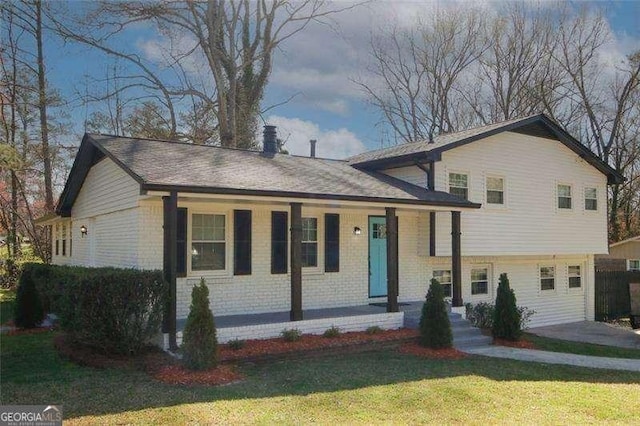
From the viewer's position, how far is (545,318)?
656 inches

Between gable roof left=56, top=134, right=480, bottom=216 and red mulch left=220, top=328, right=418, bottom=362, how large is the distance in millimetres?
2657

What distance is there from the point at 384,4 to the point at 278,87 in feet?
22.0

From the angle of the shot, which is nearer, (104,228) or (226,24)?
(104,228)

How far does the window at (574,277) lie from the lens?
17625mm

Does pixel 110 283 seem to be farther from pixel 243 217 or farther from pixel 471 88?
pixel 471 88

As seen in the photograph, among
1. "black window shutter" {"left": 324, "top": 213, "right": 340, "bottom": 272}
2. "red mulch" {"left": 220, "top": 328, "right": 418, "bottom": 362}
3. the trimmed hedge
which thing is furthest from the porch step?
the trimmed hedge

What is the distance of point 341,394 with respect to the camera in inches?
275

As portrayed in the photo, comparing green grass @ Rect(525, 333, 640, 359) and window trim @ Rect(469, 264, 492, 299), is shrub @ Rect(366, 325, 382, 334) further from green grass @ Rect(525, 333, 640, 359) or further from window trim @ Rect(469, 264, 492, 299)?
window trim @ Rect(469, 264, 492, 299)

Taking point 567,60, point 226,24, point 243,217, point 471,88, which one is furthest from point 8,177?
point 567,60

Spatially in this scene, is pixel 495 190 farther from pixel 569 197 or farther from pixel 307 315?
pixel 307 315

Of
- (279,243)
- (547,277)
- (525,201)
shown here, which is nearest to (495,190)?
(525,201)

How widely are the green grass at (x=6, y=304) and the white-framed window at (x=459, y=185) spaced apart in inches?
471

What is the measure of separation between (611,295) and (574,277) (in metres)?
2.23

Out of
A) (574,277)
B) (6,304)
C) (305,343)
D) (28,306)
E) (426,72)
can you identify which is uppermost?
(426,72)
